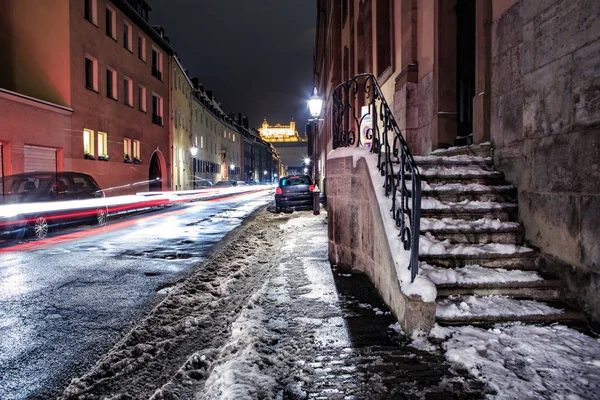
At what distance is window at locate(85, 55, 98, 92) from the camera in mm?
22828

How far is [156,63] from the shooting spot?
3319 cm

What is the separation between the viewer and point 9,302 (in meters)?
5.28

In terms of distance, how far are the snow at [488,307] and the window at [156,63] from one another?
32215 millimetres

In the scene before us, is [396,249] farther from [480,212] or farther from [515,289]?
[480,212]

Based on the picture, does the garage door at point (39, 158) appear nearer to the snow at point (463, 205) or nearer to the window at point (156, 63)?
the window at point (156, 63)

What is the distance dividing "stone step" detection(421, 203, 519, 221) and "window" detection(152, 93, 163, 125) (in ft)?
97.9

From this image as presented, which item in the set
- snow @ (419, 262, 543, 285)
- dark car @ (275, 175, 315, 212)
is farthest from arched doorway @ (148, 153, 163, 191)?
snow @ (419, 262, 543, 285)

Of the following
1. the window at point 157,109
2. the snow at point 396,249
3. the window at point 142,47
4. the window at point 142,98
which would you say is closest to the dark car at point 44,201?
the snow at point 396,249

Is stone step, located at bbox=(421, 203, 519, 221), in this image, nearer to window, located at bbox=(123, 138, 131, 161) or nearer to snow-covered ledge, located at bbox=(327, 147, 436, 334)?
snow-covered ledge, located at bbox=(327, 147, 436, 334)

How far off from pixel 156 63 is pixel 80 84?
12540 mm

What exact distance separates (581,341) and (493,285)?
0.98 m

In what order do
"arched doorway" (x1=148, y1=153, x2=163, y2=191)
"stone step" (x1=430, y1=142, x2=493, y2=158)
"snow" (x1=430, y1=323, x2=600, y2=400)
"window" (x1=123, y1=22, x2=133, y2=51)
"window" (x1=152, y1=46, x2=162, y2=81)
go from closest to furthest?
"snow" (x1=430, y1=323, x2=600, y2=400), "stone step" (x1=430, y1=142, x2=493, y2=158), "window" (x1=123, y1=22, x2=133, y2=51), "arched doorway" (x1=148, y1=153, x2=163, y2=191), "window" (x1=152, y1=46, x2=162, y2=81)

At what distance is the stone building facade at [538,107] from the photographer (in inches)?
166

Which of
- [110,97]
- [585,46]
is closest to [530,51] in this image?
[585,46]
